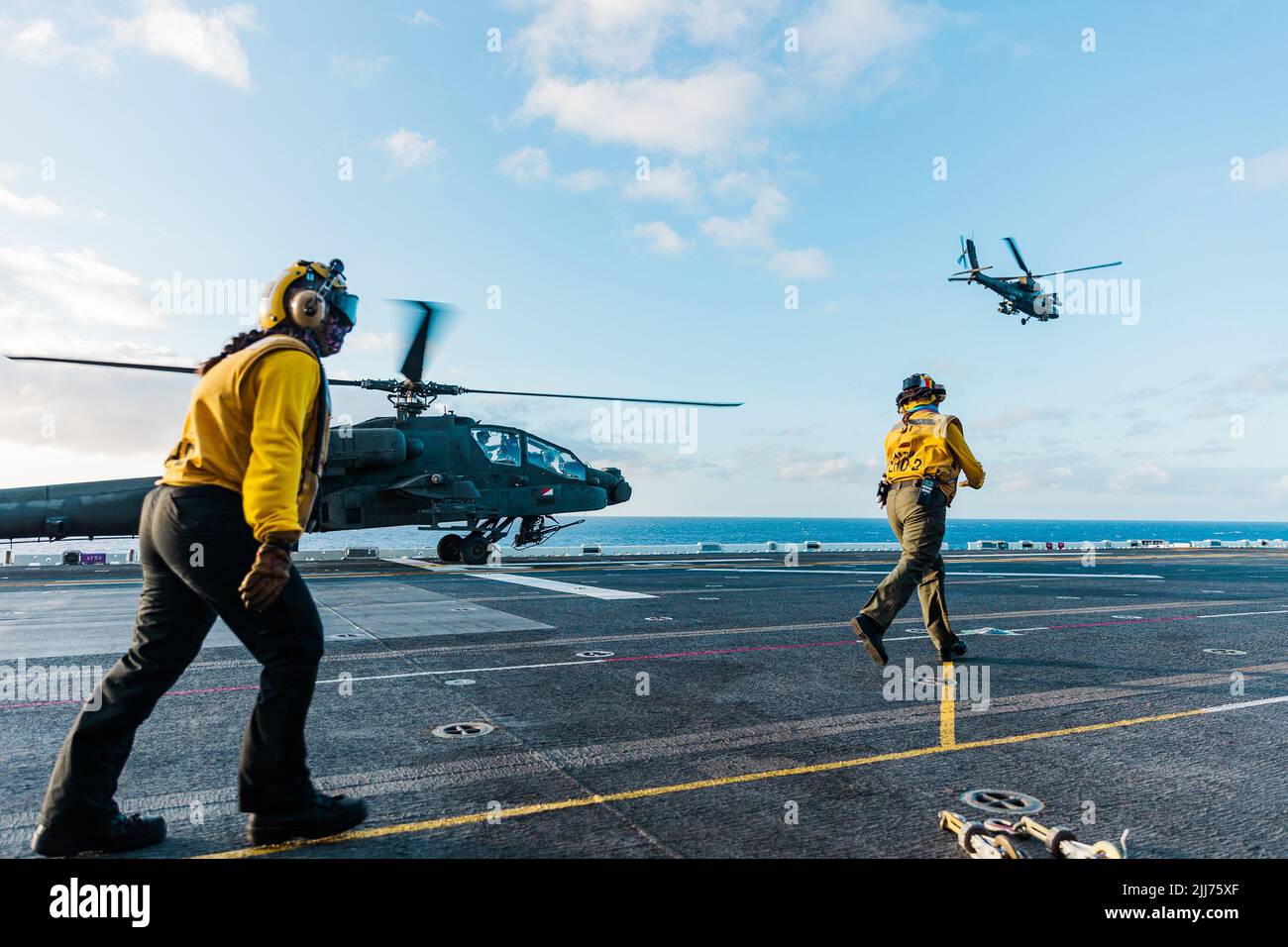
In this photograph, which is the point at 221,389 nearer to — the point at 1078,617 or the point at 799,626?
the point at 799,626

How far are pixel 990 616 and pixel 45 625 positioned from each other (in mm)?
10899

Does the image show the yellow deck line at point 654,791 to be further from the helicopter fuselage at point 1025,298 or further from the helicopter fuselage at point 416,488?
the helicopter fuselage at point 1025,298

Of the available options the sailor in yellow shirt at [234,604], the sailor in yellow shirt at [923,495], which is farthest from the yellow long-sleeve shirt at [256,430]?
the sailor in yellow shirt at [923,495]

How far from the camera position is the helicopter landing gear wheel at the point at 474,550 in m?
18.5

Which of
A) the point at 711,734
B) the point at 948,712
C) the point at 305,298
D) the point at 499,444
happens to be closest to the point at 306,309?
the point at 305,298

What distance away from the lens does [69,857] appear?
244 cm

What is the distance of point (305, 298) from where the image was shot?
2.95 m

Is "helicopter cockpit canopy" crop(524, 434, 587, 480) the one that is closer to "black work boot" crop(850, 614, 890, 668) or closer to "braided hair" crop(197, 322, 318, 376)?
"black work boot" crop(850, 614, 890, 668)

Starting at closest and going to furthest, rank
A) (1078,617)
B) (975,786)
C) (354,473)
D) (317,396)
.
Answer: (317,396)
(975,786)
(1078,617)
(354,473)

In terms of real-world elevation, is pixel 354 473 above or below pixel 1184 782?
above

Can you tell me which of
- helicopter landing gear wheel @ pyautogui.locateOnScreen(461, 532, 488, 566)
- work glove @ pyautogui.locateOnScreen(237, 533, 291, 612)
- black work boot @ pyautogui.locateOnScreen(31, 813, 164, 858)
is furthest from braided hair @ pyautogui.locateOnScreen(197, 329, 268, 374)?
helicopter landing gear wheel @ pyautogui.locateOnScreen(461, 532, 488, 566)

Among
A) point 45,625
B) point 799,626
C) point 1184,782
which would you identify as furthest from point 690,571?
point 1184,782

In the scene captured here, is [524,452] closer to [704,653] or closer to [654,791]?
[704,653]

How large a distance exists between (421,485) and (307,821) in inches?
588
